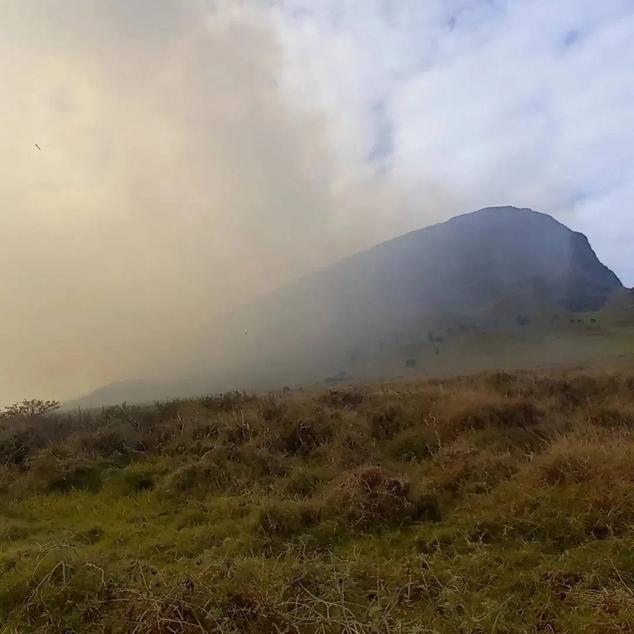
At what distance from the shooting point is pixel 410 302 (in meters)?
131

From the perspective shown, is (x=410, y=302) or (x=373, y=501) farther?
(x=410, y=302)

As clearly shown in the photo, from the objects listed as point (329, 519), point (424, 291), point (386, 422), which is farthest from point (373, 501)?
point (424, 291)

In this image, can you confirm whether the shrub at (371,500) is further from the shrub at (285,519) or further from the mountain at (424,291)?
the mountain at (424,291)

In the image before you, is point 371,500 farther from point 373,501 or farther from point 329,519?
point 329,519

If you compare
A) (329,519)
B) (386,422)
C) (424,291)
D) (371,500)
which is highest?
(424,291)

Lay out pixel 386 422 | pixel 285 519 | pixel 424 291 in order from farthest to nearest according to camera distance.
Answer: pixel 424 291
pixel 386 422
pixel 285 519

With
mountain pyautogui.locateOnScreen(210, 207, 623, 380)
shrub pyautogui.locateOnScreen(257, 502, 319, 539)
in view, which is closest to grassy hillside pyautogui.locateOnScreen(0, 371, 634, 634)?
shrub pyautogui.locateOnScreen(257, 502, 319, 539)

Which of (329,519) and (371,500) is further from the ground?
(371,500)

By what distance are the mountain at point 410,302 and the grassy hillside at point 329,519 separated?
50764 millimetres

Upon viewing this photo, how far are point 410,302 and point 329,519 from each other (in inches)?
4923

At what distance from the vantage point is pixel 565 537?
23.0ft

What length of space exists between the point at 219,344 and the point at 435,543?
487 feet

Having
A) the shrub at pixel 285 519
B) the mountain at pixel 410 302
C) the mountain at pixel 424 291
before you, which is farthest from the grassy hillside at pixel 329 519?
the mountain at pixel 424 291

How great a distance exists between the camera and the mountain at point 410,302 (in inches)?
3664
